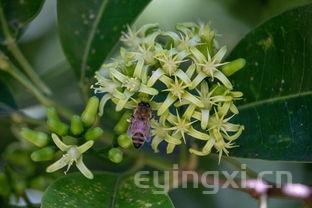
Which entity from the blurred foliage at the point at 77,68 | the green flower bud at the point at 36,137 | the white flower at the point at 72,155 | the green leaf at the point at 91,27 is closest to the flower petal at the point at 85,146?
the white flower at the point at 72,155

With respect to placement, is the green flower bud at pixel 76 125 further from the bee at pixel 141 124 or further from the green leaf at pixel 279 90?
the green leaf at pixel 279 90

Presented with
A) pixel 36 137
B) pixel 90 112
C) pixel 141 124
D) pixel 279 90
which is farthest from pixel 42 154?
pixel 279 90

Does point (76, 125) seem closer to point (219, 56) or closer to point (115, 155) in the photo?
point (115, 155)

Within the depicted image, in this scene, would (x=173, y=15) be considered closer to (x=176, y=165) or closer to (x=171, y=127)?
(x=176, y=165)

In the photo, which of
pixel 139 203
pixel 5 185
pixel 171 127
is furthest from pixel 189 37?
pixel 5 185

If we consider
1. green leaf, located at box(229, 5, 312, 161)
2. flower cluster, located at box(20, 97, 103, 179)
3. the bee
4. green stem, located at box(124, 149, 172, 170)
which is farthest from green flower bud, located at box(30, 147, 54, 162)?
green leaf, located at box(229, 5, 312, 161)
